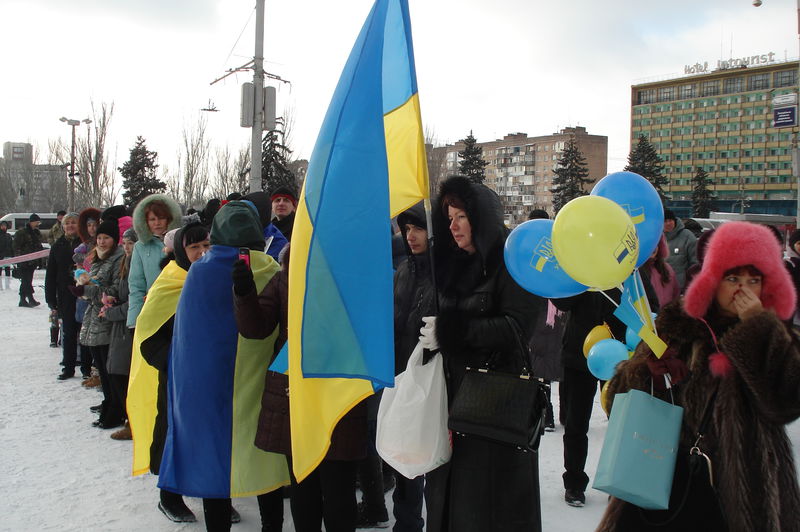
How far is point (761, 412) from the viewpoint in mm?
2283

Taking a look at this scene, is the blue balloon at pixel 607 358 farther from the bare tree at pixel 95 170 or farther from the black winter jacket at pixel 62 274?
the bare tree at pixel 95 170

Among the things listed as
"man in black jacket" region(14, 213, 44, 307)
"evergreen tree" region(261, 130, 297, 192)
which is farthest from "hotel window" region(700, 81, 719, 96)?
"man in black jacket" region(14, 213, 44, 307)

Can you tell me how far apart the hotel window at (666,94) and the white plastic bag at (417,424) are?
115m

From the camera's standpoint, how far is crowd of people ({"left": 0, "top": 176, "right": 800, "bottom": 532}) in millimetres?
2299

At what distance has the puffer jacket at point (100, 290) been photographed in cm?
643

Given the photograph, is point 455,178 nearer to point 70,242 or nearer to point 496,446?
point 496,446

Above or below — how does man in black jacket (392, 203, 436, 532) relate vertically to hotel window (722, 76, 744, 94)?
below

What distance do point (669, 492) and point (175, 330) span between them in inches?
99.9

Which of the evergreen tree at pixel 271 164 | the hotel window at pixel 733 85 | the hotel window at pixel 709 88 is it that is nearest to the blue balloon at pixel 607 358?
the evergreen tree at pixel 271 164

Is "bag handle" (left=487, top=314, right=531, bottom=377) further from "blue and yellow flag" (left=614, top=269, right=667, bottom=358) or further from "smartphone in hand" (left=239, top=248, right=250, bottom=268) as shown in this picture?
"smartphone in hand" (left=239, top=248, right=250, bottom=268)

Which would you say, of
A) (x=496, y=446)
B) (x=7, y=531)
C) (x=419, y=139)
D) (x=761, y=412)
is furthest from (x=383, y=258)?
(x=7, y=531)

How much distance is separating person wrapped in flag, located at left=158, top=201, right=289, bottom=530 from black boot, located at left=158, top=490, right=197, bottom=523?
0.86 metres

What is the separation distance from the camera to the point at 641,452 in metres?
2.28

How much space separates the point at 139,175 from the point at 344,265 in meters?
38.5
